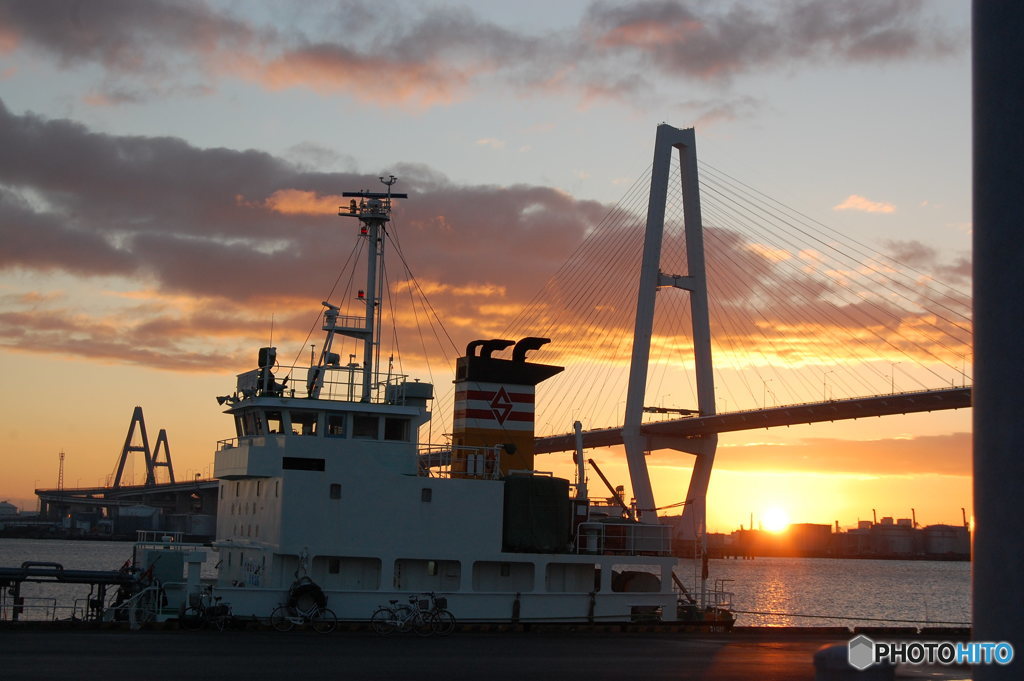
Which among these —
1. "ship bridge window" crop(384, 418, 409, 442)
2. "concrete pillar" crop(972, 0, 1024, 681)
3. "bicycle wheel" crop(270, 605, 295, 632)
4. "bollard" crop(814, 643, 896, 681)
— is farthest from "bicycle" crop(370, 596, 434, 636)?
"concrete pillar" crop(972, 0, 1024, 681)

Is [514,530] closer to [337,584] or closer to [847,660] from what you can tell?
[337,584]

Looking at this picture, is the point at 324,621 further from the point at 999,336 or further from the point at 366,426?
the point at 999,336

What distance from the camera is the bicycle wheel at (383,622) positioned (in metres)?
18.6

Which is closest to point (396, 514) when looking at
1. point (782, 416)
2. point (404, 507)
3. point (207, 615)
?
point (404, 507)

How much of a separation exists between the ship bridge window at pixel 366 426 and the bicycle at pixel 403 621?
3262mm

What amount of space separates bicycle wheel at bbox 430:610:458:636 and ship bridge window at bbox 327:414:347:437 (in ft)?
12.8

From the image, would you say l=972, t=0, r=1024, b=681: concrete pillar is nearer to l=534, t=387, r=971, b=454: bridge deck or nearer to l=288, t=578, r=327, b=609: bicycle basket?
l=288, t=578, r=327, b=609: bicycle basket

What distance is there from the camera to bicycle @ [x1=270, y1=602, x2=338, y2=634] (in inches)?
726

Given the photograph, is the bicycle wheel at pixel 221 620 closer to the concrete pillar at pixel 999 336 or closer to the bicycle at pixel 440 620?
the bicycle at pixel 440 620

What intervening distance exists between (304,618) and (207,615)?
1.67 metres

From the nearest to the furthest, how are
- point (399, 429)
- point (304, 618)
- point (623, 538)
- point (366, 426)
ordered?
point (304, 618), point (366, 426), point (399, 429), point (623, 538)

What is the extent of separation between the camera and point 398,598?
63.9 ft

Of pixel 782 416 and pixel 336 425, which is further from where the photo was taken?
pixel 782 416

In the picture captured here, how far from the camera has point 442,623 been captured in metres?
18.8
